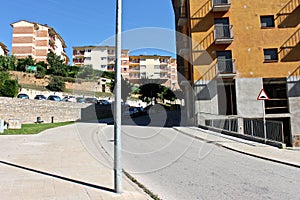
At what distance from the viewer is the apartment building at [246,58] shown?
19469 millimetres

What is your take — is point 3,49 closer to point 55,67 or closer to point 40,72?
point 55,67

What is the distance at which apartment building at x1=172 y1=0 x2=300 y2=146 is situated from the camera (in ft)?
63.9

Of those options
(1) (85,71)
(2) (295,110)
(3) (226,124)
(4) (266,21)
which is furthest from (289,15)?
(1) (85,71)

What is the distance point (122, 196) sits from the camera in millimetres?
4184

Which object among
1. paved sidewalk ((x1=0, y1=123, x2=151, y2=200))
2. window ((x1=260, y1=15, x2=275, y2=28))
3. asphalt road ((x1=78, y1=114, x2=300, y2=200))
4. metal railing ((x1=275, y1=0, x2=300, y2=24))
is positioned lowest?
asphalt road ((x1=78, y1=114, x2=300, y2=200))

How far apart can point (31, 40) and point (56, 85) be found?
29314mm

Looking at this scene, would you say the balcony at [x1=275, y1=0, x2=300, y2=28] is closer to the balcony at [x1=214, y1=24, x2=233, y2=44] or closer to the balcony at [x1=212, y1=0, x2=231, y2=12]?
the balcony at [x1=214, y1=24, x2=233, y2=44]

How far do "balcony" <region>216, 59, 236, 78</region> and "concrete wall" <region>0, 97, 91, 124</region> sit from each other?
16.8 metres

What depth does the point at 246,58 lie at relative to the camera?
20.2 metres

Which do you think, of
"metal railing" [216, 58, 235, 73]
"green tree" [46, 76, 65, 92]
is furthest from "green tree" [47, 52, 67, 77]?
"metal railing" [216, 58, 235, 73]

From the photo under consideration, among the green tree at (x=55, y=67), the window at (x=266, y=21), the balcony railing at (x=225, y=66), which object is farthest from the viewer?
the green tree at (x=55, y=67)

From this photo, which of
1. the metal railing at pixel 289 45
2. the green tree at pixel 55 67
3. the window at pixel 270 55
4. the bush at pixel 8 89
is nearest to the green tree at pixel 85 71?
the bush at pixel 8 89

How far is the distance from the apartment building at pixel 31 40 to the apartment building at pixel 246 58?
54.1 m

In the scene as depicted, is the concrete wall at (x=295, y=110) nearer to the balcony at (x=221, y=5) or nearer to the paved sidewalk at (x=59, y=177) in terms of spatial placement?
the balcony at (x=221, y=5)
